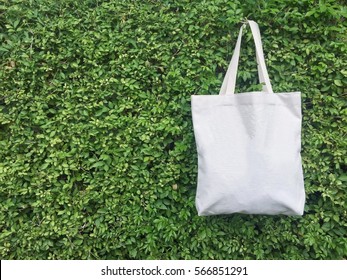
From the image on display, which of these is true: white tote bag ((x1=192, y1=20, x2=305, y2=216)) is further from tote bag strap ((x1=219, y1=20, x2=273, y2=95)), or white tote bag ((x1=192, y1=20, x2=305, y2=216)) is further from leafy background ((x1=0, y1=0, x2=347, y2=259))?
leafy background ((x1=0, y1=0, x2=347, y2=259))

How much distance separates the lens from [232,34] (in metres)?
1.86

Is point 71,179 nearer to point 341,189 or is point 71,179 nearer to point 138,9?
point 138,9

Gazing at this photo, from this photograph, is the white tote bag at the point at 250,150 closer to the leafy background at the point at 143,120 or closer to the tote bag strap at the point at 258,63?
the tote bag strap at the point at 258,63

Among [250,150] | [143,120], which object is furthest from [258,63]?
[143,120]

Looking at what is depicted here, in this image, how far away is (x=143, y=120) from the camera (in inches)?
73.2

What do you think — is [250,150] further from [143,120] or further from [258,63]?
[143,120]

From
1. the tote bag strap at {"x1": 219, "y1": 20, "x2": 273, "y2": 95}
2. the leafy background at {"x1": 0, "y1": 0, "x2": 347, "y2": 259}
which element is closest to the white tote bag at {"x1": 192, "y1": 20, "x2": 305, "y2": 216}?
the tote bag strap at {"x1": 219, "y1": 20, "x2": 273, "y2": 95}

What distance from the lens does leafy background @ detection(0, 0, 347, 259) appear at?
1839mm

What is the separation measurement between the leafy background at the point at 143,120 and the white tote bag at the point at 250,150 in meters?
0.17

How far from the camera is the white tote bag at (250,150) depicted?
1.64 m

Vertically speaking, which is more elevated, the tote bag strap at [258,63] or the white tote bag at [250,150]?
the tote bag strap at [258,63]

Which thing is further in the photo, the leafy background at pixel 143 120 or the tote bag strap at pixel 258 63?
the leafy background at pixel 143 120

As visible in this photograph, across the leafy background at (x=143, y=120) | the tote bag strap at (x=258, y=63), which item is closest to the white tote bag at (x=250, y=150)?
the tote bag strap at (x=258, y=63)

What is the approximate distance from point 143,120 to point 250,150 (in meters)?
0.63
